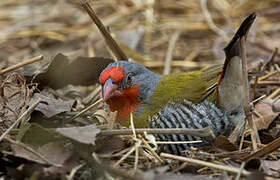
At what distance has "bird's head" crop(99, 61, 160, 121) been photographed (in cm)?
333

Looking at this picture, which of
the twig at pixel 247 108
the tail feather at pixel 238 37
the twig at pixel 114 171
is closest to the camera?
the twig at pixel 114 171

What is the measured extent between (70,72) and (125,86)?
57cm

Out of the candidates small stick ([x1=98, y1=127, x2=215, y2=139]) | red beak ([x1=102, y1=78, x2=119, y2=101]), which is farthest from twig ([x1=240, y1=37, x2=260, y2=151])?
red beak ([x1=102, y1=78, x2=119, y2=101])

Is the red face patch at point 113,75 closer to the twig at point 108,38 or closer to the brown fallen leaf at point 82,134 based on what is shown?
the twig at point 108,38

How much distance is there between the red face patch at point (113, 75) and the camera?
131 inches

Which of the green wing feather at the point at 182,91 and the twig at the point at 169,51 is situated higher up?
the twig at the point at 169,51

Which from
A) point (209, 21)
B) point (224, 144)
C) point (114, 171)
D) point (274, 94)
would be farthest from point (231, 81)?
point (209, 21)

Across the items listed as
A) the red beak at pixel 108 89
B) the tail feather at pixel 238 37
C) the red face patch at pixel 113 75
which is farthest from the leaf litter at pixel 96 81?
the tail feather at pixel 238 37

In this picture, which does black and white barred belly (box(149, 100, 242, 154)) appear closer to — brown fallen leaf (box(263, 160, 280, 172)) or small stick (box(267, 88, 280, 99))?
brown fallen leaf (box(263, 160, 280, 172))

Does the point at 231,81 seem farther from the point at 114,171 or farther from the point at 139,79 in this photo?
the point at 114,171

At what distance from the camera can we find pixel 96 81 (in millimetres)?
4012

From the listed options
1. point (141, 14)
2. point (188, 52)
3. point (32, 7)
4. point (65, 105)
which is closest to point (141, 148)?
point (65, 105)

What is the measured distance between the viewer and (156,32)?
20.4 ft

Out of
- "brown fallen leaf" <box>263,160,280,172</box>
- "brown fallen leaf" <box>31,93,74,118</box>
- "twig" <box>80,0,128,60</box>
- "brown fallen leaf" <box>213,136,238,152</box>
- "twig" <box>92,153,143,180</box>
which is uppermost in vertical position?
"twig" <box>80,0,128,60</box>
